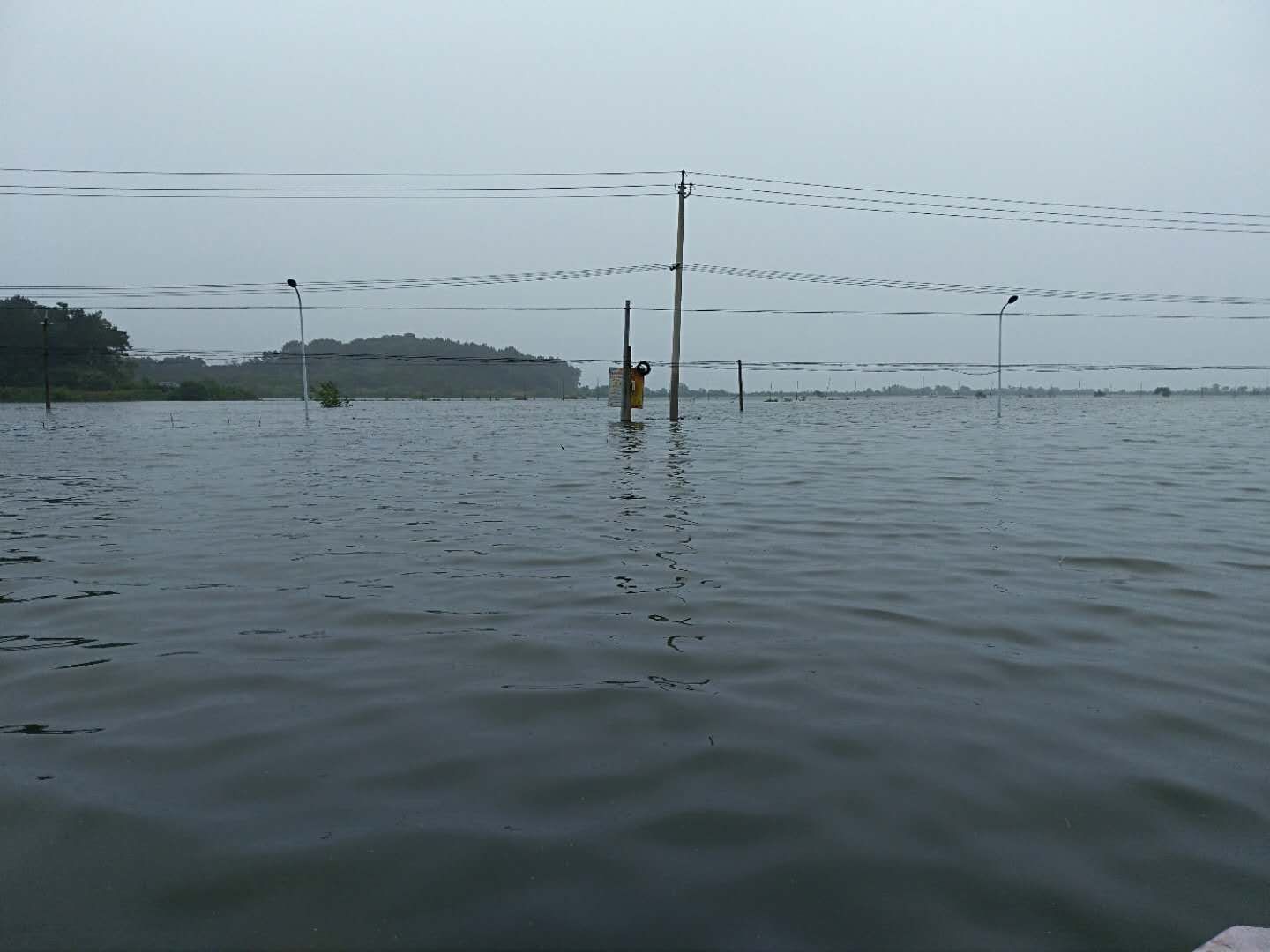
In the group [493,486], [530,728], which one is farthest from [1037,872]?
[493,486]

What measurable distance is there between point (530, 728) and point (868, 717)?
5.48ft

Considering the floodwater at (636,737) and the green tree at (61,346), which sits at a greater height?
the green tree at (61,346)

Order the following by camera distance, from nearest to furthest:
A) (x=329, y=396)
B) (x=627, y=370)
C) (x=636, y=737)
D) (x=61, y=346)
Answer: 1. (x=636, y=737)
2. (x=627, y=370)
3. (x=329, y=396)
4. (x=61, y=346)

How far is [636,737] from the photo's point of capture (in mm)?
3713

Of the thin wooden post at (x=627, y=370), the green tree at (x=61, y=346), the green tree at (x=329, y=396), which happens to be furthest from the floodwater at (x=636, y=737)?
the green tree at (x=61, y=346)

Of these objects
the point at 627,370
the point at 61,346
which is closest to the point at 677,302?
the point at 627,370

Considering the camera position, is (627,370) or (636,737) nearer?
(636,737)

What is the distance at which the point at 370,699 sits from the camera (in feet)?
13.7

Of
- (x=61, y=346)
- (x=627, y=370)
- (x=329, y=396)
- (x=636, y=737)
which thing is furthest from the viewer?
(x=61, y=346)

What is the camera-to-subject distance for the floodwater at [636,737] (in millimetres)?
2475

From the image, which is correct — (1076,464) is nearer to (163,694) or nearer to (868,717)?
(868,717)

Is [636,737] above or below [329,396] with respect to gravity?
below

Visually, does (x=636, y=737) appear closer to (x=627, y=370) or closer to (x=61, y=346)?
(x=627, y=370)

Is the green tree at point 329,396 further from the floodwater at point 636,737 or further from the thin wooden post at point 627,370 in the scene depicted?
the floodwater at point 636,737
